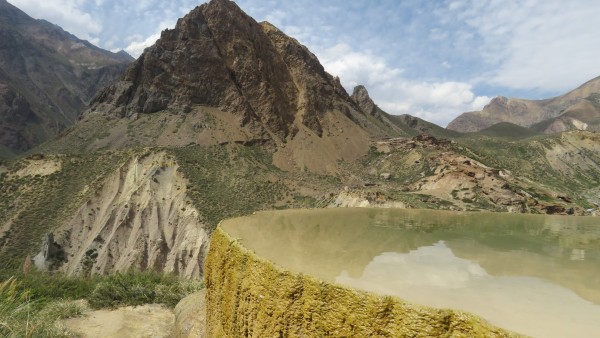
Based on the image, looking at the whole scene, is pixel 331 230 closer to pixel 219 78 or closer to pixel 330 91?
pixel 219 78

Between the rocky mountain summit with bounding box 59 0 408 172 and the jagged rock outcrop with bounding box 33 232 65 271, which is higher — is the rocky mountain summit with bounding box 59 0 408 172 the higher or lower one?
the higher one

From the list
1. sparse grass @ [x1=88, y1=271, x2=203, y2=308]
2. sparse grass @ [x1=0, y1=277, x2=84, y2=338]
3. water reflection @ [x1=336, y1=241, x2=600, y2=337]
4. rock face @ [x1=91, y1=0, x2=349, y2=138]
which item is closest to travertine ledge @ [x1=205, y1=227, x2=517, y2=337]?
water reflection @ [x1=336, y1=241, x2=600, y2=337]

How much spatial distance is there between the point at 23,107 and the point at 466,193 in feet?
616

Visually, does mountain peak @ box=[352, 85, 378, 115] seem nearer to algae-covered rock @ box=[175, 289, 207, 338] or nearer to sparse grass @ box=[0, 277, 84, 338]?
algae-covered rock @ box=[175, 289, 207, 338]

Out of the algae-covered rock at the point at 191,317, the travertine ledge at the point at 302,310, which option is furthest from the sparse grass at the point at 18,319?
the travertine ledge at the point at 302,310

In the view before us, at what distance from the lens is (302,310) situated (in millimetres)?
8023

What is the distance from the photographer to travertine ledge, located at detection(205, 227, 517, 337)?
622cm

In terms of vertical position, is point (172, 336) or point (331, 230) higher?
point (331, 230)

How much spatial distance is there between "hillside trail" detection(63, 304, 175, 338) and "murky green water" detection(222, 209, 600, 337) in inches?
332

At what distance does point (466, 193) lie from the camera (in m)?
58.2

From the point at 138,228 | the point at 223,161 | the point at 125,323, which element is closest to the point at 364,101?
the point at 223,161

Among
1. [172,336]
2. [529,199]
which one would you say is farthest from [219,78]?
[172,336]

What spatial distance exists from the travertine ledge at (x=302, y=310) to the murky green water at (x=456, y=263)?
41 centimetres

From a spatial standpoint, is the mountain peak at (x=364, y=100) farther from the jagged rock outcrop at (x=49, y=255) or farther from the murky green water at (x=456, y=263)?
the murky green water at (x=456, y=263)
